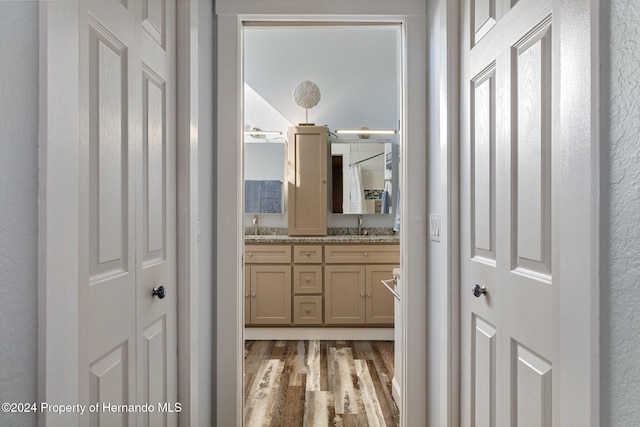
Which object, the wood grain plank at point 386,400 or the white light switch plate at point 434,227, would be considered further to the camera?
the wood grain plank at point 386,400

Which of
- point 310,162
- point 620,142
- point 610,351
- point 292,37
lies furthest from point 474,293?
point 292,37

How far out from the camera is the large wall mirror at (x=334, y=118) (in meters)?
4.56

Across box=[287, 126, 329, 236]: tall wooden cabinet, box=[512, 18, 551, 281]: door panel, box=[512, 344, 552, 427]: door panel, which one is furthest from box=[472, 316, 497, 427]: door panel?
box=[287, 126, 329, 236]: tall wooden cabinet

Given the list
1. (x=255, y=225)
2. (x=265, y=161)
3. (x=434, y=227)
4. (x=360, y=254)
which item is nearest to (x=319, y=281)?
(x=360, y=254)

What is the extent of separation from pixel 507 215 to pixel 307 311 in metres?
3.06

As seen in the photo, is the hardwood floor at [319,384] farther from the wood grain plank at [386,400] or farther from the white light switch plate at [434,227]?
the white light switch plate at [434,227]

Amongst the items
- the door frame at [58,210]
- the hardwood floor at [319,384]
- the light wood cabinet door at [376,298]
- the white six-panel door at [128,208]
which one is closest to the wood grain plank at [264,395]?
the hardwood floor at [319,384]

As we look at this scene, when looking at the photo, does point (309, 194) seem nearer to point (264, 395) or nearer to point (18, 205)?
point (264, 395)

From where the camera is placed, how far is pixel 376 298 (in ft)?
13.5

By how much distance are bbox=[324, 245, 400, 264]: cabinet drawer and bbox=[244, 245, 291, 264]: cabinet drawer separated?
0.36m

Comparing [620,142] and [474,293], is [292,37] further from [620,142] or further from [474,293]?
[620,142]

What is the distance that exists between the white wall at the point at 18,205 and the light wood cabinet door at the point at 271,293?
3.30 metres

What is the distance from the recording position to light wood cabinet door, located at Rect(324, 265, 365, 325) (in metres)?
4.11

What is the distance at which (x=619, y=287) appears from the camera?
0.75 m
